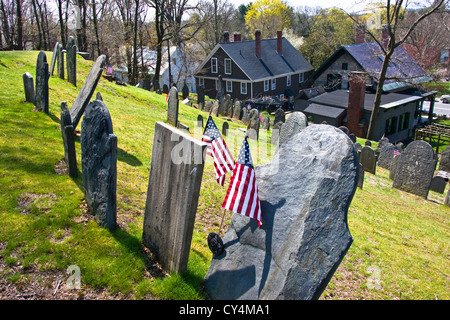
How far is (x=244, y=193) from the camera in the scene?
14.3 ft

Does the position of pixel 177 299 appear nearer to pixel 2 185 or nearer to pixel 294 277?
pixel 294 277

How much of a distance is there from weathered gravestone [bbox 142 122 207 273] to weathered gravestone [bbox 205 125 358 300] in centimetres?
57

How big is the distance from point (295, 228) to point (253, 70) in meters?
33.8

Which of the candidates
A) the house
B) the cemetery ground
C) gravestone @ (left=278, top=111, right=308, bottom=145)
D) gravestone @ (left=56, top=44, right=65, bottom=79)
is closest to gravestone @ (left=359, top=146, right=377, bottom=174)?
the cemetery ground

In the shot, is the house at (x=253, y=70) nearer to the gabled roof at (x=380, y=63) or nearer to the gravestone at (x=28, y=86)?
the gabled roof at (x=380, y=63)

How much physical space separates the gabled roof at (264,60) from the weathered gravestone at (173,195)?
31.3 m

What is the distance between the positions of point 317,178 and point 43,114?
26.2 ft

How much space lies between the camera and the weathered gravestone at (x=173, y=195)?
4203 mm

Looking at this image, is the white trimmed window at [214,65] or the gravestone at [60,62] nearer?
the gravestone at [60,62]

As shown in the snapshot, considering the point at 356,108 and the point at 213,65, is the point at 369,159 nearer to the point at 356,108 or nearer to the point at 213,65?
the point at 356,108

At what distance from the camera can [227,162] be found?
18.4 ft

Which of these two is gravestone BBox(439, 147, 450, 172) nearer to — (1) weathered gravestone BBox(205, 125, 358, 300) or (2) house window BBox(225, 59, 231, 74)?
(1) weathered gravestone BBox(205, 125, 358, 300)

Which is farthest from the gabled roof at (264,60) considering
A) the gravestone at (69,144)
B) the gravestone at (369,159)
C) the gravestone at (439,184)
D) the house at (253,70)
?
the gravestone at (69,144)
